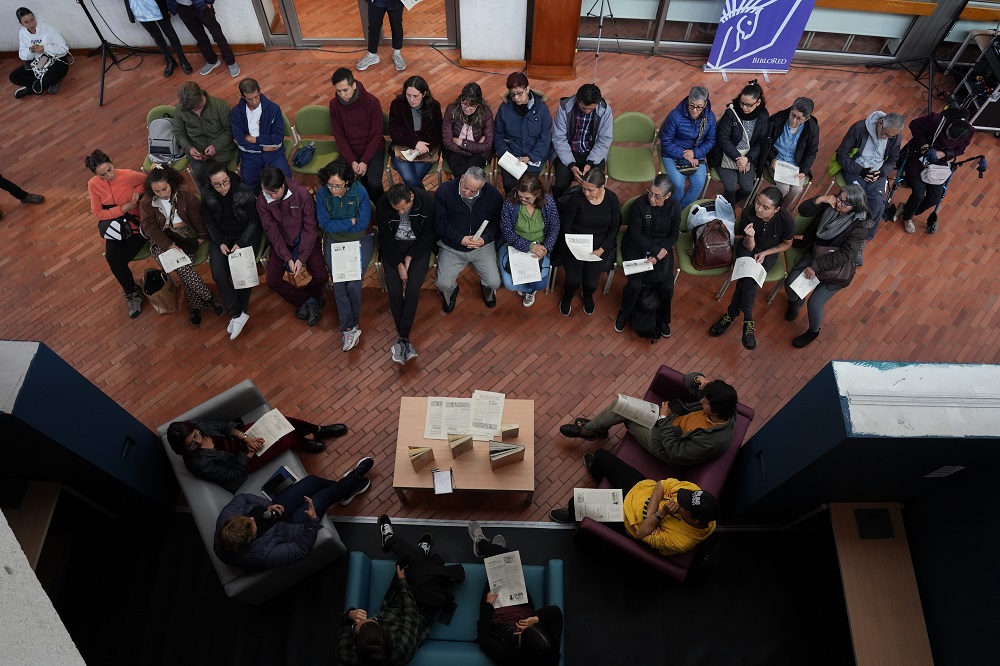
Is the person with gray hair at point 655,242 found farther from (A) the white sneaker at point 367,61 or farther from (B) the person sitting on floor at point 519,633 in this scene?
(A) the white sneaker at point 367,61

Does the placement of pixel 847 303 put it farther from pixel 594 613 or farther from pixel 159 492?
pixel 159 492

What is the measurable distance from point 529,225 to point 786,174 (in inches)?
102

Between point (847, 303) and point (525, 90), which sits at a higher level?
point (525, 90)

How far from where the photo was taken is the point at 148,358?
550cm

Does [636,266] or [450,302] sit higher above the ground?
[636,266]

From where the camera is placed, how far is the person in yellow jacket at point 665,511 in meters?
3.54

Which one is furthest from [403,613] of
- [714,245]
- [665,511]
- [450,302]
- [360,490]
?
[714,245]

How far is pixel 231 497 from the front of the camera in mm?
4227

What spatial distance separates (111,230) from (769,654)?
235 inches

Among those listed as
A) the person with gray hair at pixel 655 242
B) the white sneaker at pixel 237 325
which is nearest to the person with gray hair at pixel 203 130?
the white sneaker at pixel 237 325

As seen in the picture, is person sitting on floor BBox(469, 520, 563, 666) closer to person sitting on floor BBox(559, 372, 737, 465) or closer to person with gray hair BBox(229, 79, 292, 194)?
person sitting on floor BBox(559, 372, 737, 465)

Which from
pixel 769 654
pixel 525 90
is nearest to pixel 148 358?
pixel 525 90

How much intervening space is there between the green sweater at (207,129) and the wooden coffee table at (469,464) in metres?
3.25

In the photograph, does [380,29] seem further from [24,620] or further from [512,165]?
[24,620]
